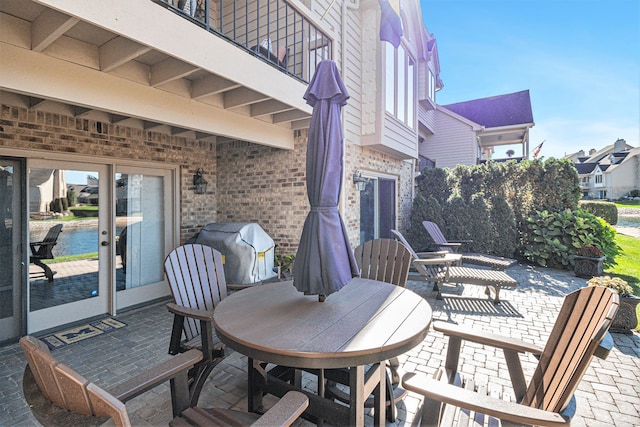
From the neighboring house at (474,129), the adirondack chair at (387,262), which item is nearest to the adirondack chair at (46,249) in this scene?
the adirondack chair at (387,262)

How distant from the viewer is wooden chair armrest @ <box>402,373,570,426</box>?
1.26 m

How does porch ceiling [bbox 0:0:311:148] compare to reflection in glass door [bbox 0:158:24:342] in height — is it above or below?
above

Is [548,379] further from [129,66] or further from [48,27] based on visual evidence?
[129,66]

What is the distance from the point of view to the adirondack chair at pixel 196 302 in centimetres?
224

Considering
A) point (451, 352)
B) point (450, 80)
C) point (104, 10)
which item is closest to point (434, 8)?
point (450, 80)

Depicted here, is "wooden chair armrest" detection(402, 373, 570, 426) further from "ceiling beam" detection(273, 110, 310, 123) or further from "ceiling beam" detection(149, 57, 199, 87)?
"ceiling beam" detection(273, 110, 310, 123)

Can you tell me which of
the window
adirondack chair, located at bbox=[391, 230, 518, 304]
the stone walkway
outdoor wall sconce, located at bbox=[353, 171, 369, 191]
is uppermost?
the window

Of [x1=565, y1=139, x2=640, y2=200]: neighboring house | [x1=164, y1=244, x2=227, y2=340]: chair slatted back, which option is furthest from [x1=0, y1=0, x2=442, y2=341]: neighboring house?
[x1=565, y1=139, x2=640, y2=200]: neighboring house

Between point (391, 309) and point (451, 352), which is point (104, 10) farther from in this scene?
point (451, 352)

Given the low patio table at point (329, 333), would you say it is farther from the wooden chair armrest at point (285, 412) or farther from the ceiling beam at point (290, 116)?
the ceiling beam at point (290, 116)

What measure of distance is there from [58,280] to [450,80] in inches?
686

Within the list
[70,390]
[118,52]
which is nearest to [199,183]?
[118,52]

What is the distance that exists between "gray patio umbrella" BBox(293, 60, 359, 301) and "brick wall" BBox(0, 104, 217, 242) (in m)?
3.60

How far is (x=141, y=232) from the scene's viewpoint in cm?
493
